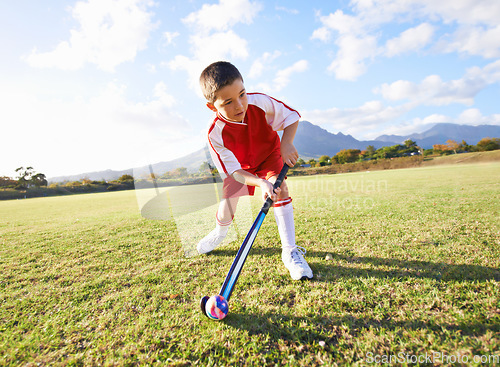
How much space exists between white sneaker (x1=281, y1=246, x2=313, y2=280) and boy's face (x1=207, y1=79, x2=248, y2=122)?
1645 mm

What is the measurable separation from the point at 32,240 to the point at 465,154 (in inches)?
2805

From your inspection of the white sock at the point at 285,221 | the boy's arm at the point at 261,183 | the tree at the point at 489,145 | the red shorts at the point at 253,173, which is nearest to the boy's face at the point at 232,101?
the boy's arm at the point at 261,183

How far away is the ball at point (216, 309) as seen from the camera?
6.10ft

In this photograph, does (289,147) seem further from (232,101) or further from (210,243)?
(210,243)

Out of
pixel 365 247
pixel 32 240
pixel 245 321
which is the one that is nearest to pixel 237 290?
pixel 245 321

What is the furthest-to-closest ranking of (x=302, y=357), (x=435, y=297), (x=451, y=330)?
(x=435, y=297), (x=451, y=330), (x=302, y=357)

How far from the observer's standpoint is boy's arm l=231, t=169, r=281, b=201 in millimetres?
2583

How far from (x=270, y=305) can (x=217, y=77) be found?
7.32 feet

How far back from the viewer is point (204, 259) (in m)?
3.21

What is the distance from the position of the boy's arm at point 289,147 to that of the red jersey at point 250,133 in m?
0.07

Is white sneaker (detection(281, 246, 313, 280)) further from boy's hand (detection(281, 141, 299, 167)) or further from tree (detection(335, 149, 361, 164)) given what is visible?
tree (detection(335, 149, 361, 164))

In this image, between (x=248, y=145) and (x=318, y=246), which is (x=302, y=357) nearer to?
(x=318, y=246)

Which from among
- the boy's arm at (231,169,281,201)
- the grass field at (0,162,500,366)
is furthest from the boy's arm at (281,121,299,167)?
the grass field at (0,162,500,366)

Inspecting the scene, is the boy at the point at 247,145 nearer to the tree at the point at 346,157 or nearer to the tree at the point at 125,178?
the tree at the point at 125,178
